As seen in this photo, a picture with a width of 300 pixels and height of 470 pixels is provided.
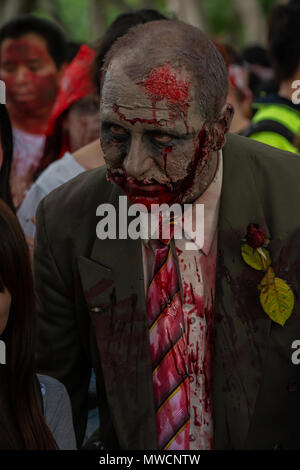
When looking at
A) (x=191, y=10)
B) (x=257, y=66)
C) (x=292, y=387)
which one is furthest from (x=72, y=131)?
(x=191, y=10)

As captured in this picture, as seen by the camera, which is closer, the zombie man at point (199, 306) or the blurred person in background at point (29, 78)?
the zombie man at point (199, 306)

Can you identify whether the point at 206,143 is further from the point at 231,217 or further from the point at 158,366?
the point at 158,366

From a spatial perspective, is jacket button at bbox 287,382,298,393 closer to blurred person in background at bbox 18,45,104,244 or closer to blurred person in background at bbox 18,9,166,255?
blurred person in background at bbox 18,9,166,255

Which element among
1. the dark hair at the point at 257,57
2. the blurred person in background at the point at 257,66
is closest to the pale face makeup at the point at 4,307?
the blurred person in background at the point at 257,66

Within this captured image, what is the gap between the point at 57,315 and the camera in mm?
2445

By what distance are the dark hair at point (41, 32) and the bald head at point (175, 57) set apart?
7.43 feet

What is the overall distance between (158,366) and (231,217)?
53 centimetres

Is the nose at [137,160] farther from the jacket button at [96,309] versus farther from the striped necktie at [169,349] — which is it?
the jacket button at [96,309]

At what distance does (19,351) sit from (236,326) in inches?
26.3

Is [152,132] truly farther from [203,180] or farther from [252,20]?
[252,20]

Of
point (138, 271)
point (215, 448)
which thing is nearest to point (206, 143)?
point (138, 271)

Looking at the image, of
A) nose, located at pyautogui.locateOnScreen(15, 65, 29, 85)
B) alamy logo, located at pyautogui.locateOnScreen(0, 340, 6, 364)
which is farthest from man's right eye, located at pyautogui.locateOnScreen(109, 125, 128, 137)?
nose, located at pyautogui.locateOnScreen(15, 65, 29, 85)

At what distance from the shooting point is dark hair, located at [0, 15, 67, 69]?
419 centimetres

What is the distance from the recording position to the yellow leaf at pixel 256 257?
226 cm
